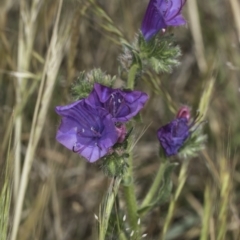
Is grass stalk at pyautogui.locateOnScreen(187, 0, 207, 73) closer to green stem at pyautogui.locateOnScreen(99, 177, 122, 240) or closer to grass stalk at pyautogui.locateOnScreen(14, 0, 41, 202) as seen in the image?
grass stalk at pyautogui.locateOnScreen(14, 0, 41, 202)

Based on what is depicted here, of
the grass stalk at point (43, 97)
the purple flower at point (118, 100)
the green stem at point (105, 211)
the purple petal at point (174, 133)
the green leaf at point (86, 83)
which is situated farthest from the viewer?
the grass stalk at point (43, 97)

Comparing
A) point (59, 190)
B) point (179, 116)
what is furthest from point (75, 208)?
point (179, 116)

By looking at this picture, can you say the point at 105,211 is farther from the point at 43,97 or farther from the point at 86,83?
the point at 43,97

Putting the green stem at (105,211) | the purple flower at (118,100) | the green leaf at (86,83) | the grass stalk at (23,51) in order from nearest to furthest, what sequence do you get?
the green stem at (105,211) → the purple flower at (118,100) → the green leaf at (86,83) → the grass stalk at (23,51)

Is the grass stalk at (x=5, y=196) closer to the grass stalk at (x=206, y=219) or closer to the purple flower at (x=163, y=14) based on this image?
the purple flower at (x=163, y=14)

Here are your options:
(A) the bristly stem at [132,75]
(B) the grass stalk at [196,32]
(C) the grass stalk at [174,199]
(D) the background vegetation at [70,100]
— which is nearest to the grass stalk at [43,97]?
(D) the background vegetation at [70,100]

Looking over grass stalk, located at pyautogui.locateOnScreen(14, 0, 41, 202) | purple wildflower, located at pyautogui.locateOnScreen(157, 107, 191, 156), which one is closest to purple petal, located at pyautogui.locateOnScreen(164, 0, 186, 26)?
purple wildflower, located at pyautogui.locateOnScreen(157, 107, 191, 156)
